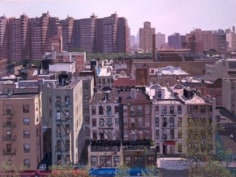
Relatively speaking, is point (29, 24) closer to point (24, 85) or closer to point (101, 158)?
point (24, 85)

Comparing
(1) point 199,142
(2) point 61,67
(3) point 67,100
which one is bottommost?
(1) point 199,142

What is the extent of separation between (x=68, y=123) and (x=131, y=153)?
649 mm

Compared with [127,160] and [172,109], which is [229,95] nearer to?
[172,109]

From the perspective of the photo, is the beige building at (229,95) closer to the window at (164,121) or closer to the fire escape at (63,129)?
the window at (164,121)

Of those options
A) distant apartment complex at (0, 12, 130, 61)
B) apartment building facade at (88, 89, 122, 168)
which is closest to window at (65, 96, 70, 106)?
apartment building facade at (88, 89, 122, 168)

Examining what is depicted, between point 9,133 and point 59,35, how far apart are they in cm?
577

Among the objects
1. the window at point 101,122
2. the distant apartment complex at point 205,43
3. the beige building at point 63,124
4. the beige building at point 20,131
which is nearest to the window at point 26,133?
the beige building at point 20,131

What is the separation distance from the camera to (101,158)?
422cm

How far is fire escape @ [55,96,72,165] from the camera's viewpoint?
4504mm

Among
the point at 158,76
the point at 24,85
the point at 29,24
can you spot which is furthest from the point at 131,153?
the point at 29,24

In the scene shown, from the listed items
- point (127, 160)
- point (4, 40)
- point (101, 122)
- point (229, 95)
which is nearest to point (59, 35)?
point (4, 40)

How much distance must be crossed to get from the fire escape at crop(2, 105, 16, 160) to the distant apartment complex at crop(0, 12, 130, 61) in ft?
13.5

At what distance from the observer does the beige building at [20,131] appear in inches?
169

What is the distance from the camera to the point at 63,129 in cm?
455
